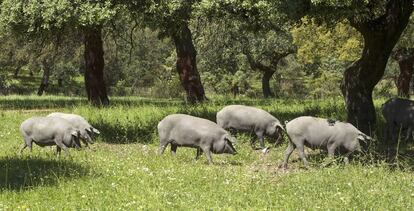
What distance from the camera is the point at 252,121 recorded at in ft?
48.6

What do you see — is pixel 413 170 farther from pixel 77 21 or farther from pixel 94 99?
pixel 94 99

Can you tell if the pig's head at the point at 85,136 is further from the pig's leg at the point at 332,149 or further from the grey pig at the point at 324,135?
the pig's leg at the point at 332,149

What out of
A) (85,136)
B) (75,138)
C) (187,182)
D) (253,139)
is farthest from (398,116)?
(75,138)

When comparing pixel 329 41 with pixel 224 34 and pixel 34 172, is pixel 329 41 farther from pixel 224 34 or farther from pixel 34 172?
pixel 34 172

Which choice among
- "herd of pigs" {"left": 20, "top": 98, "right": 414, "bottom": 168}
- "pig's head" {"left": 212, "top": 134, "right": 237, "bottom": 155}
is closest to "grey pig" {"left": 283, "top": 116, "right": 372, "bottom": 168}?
"herd of pigs" {"left": 20, "top": 98, "right": 414, "bottom": 168}

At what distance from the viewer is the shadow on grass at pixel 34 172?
31.2ft

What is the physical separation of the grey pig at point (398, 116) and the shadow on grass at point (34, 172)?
9.47 meters

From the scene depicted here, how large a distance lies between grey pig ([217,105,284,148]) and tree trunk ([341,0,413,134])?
255 centimetres

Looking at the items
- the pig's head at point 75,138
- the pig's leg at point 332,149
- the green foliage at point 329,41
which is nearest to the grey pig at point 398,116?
the pig's leg at point 332,149

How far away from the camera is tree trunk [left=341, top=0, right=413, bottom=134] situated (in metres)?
14.9

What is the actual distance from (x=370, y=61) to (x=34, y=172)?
33.2ft

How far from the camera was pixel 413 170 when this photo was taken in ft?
38.3

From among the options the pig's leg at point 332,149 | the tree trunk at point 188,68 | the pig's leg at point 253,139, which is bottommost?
the pig's leg at point 253,139

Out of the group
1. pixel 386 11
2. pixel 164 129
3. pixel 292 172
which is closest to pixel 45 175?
pixel 164 129
